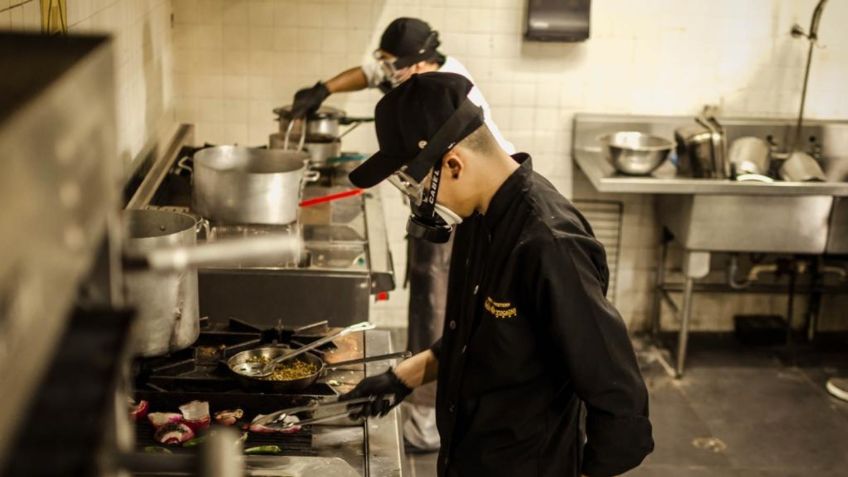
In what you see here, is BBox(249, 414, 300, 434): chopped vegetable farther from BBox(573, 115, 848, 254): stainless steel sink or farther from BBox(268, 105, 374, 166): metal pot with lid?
BBox(573, 115, 848, 254): stainless steel sink

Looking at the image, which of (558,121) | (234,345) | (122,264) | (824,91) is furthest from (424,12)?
(122,264)

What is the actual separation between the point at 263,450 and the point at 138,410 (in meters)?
0.31

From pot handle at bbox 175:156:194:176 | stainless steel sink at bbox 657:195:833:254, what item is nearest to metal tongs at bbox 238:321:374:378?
pot handle at bbox 175:156:194:176

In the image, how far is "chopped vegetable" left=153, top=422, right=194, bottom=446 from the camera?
6.67 feet

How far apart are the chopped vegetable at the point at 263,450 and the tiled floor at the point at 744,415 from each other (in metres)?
2.04

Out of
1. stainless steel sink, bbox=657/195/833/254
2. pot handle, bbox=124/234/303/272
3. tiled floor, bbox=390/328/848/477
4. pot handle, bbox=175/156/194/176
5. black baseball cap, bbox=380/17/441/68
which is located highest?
black baseball cap, bbox=380/17/441/68

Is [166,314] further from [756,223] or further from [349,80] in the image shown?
[756,223]

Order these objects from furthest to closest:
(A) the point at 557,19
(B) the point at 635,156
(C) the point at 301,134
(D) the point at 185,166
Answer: (A) the point at 557,19, (B) the point at 635,156, (C) the point at 301,134, (D) the point at 185,166

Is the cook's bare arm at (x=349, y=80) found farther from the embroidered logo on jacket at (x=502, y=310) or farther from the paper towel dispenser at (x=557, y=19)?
the embroidered logo on jacket at (x=502, y=310)

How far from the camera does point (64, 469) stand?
2.05 ft

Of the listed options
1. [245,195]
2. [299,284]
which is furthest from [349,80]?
[299,284]

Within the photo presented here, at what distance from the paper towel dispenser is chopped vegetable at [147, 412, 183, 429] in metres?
3.36

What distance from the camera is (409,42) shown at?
13.3 ft

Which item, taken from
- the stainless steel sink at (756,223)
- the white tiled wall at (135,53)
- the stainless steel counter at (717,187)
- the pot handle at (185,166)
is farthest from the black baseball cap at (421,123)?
the stainless steel sink at (756,223)
